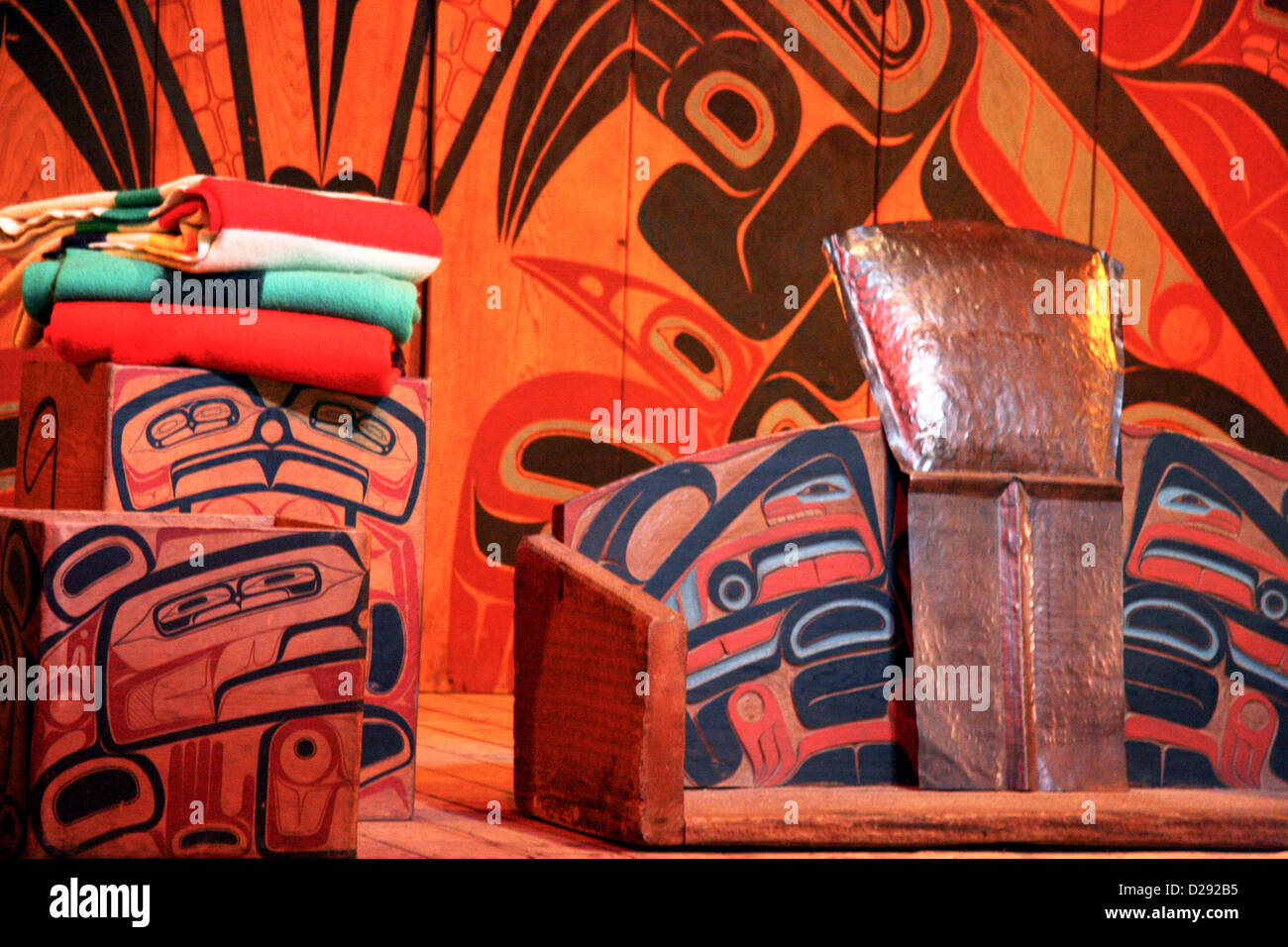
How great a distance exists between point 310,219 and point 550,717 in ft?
2.42

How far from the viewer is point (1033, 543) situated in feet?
6.22

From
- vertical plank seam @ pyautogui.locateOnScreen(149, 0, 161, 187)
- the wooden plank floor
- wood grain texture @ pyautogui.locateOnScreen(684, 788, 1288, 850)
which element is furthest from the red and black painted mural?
wood grain texture @ pyautogui.locateOnScreen(684, 788, 1288, 850)

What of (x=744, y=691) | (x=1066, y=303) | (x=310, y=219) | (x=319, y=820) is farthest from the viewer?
(x=1066, y=303)

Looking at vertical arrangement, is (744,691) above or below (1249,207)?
below

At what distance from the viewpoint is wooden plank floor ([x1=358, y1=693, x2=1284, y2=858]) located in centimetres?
157

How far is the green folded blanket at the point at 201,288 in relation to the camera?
5.69ft

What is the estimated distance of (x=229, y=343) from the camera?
1715mm

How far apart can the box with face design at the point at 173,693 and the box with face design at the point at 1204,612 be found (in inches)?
47.6

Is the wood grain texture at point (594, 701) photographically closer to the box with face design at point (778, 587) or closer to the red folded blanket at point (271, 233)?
the box with face design at point (778, 587)

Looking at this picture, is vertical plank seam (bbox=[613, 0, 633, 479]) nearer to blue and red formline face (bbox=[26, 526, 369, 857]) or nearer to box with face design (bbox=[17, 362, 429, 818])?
box with face design (bbox=[17, 362, 429, 818])

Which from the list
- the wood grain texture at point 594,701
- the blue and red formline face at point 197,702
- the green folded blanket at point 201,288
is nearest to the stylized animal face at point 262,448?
the green folded blanket at point 201,288

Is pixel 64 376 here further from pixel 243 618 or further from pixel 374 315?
pixel 243 618

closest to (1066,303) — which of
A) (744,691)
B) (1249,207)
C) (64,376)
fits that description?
(744,691)

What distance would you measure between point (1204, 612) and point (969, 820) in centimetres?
62
